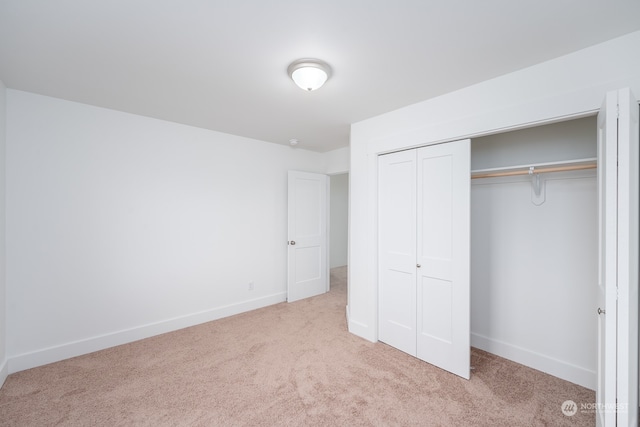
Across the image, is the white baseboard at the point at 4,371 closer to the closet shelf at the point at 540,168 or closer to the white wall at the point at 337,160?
the white wall at the point at 337,160

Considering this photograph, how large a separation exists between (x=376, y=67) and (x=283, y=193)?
2639mm

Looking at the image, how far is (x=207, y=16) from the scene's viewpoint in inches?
56.9

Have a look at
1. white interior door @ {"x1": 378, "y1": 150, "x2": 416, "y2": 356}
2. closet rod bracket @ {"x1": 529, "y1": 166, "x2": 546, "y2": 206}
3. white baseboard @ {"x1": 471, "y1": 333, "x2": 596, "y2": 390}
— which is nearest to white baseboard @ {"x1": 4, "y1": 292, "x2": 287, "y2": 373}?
white interior door @ {"x1": 378, "y1": 150, "x2": 416, "y2": 356}

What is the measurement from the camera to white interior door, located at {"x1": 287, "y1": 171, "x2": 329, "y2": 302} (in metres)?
4.23

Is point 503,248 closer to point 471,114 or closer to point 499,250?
point 499,250

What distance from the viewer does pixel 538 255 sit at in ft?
7.86

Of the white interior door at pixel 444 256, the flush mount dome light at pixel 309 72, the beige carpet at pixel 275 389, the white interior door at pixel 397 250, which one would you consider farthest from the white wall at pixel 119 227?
the white interior door at pixel 444 256

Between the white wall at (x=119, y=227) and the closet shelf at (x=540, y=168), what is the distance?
9.42ft

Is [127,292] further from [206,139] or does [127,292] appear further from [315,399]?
[315,399]

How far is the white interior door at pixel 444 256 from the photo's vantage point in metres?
2.28

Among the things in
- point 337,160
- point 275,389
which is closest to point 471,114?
point 337,160

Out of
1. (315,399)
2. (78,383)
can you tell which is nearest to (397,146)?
(315,399)

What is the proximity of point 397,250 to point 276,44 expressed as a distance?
2.09 metres

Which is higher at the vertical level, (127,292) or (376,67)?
(376,67)
